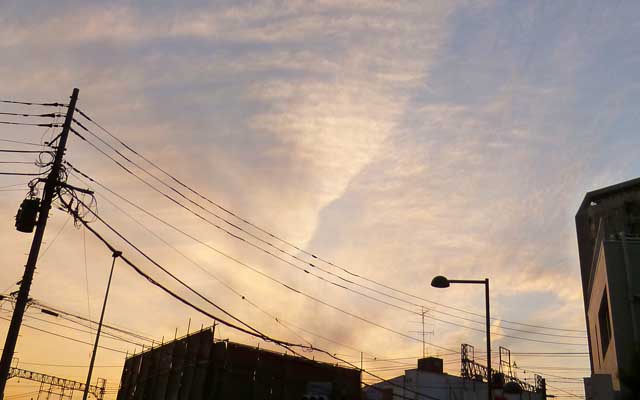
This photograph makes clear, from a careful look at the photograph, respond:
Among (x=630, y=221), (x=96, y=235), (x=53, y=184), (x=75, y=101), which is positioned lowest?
(x=96, y=235)

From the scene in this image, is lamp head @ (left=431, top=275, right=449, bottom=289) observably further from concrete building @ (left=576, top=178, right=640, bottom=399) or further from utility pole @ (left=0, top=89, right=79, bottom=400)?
utility pole @ (left=0, top=89, right=79, bottom=400)

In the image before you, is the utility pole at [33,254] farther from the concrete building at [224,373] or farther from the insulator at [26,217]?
the concrete building at [224,373]

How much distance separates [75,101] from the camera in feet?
76.5

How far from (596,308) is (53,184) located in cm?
2673

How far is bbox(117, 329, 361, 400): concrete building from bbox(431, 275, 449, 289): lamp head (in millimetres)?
9128

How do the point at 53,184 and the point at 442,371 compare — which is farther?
the point at 442,371

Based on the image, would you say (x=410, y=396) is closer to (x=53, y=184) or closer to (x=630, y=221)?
(x=630, y=221)

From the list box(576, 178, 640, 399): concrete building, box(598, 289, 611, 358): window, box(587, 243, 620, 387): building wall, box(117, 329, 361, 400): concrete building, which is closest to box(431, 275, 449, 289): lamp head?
box(576, 178, 640, 399): concrete building

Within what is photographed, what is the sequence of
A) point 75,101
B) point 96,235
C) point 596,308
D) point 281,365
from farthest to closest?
point 281,365 → point 596,308 → point 75,101 → point 96,235

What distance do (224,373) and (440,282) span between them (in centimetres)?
1425

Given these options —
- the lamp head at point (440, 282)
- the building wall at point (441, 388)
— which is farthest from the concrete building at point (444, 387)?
the lamp head at point (440, 282)

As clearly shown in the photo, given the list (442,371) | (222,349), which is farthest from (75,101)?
(442,371)

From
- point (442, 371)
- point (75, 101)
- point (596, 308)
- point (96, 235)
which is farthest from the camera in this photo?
point (442, 371)

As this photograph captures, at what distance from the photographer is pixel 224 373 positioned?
32.1 m
